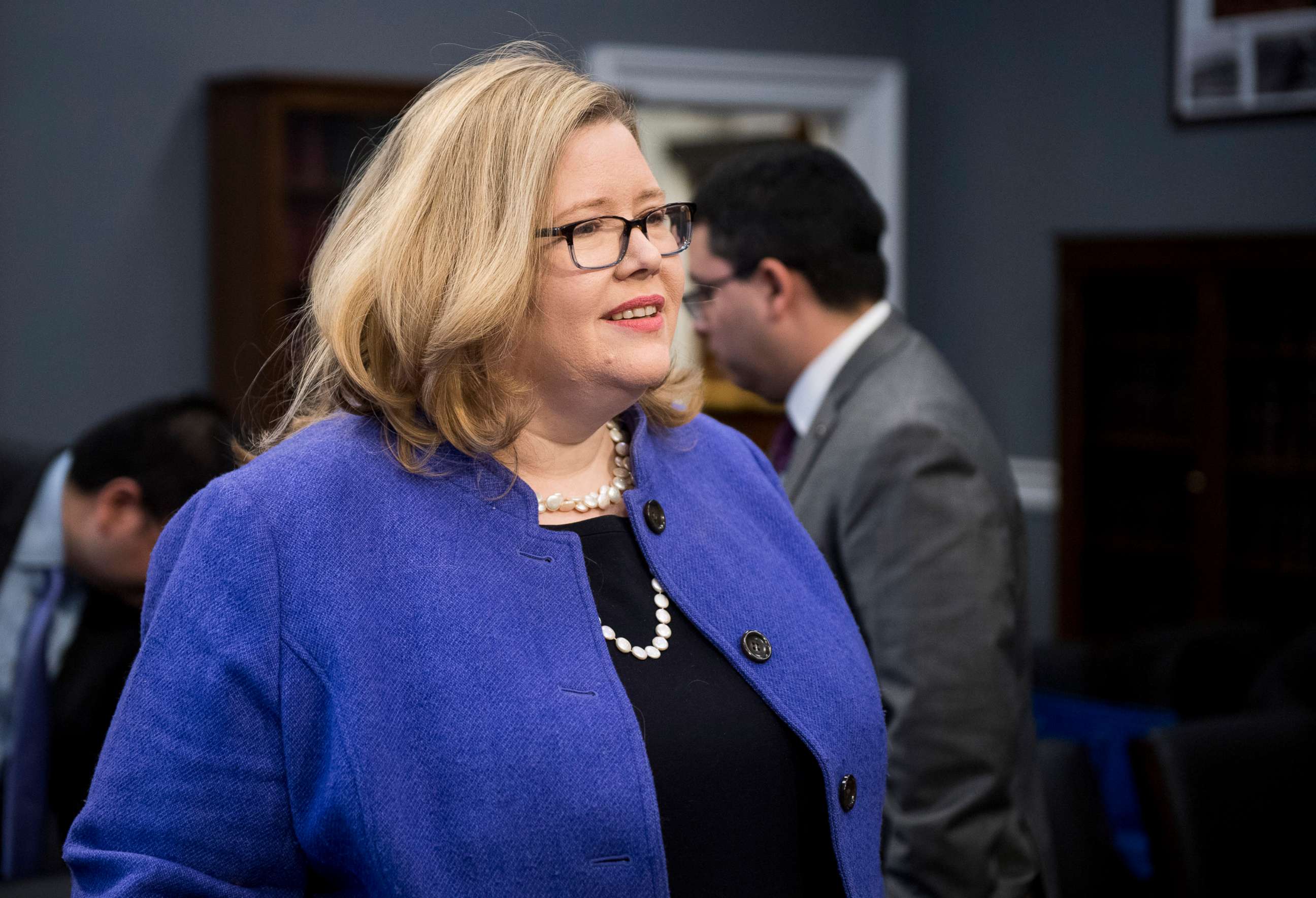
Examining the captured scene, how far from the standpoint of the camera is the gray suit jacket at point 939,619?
5.96ft

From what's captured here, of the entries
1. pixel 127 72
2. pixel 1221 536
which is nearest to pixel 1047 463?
pixel 1221 536

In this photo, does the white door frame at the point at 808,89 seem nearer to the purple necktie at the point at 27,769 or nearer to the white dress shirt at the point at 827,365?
the white dress shirt at the point at 827,365

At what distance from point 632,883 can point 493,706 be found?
7.4 inches

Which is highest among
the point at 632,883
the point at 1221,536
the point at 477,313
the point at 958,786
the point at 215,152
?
the point at 215,152

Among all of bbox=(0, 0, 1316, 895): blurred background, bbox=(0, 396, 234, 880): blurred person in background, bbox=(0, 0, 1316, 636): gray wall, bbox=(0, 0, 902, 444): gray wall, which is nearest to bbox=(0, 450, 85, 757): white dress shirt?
bbox=(0, 396, 234, 880): blurred person in background

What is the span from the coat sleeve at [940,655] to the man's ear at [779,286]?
1.16 feet

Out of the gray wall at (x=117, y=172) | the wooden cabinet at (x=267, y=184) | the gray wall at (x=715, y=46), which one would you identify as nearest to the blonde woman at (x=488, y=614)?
the gray wall at (x=715, y=46)

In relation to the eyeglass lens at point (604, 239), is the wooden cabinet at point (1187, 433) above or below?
below

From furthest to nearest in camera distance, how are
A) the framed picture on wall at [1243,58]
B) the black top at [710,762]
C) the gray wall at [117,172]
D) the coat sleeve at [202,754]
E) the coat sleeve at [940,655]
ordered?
the framed picture on wall at [1243,58]
the gray wall at [117,172]
the coat sleeve at [940,655]
the black top at [710,762]
the coat sleeve at [202,754]

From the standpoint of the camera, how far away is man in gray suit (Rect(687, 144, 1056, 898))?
1.82m

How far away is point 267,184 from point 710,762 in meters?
4.41

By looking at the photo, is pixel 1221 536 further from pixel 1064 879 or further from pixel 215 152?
pixel 215 152

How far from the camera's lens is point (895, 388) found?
6.47 ft

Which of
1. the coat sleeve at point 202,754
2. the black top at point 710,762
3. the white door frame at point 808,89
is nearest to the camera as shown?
the coat sleeve at point 202,754
